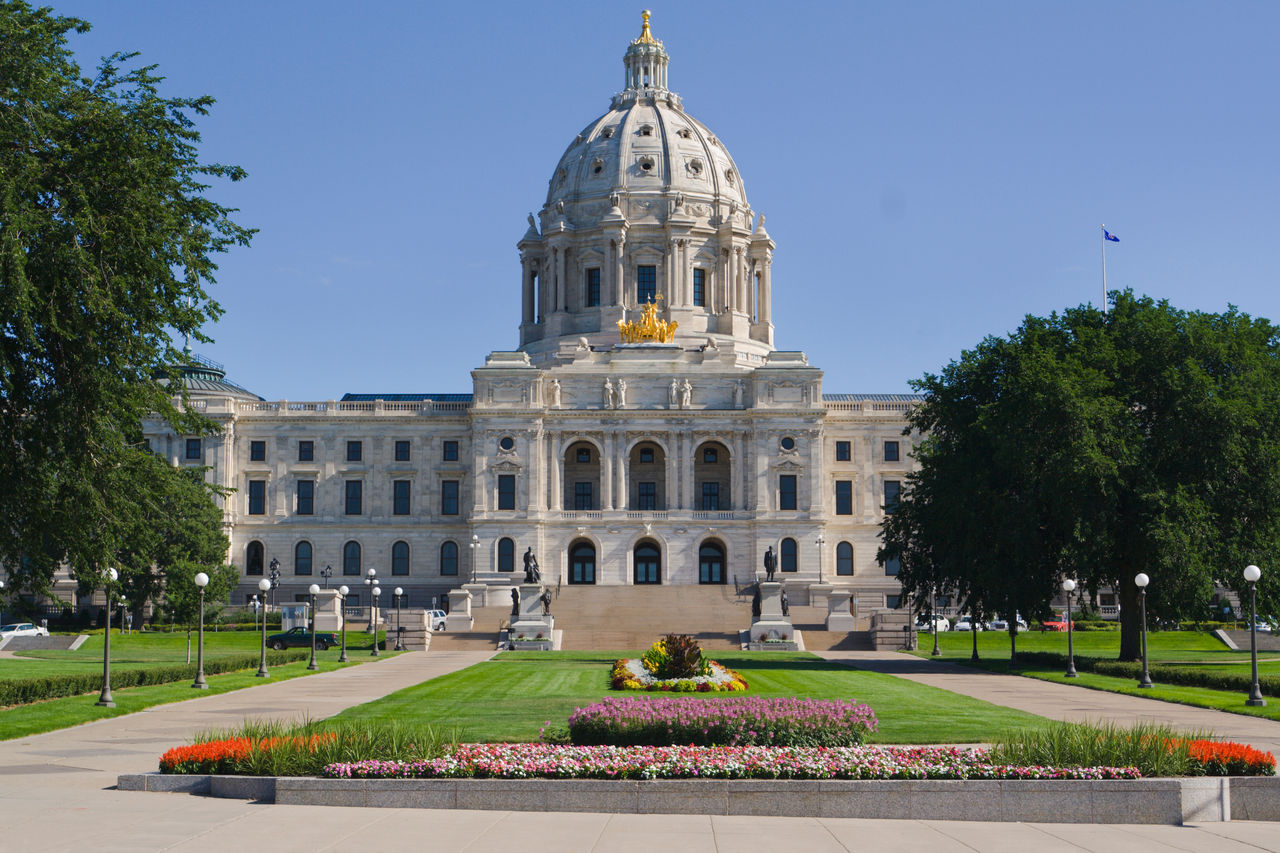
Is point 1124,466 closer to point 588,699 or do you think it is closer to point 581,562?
point 588,699

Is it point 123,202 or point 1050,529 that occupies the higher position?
point 123,202

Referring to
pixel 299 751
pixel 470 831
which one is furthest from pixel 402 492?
pixel 470 831

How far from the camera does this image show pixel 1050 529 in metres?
54.2

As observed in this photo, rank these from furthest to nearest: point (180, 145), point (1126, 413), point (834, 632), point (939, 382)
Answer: point (834, 632) < point (939, 382) < point (1126, 413) < point (180, 145)

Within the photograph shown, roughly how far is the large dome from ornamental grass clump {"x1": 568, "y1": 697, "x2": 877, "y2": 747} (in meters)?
90.7

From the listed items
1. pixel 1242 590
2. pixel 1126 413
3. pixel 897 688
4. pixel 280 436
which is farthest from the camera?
pixel 280 436

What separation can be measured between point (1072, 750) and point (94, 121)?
21.5 m

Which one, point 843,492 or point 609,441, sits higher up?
point 609,441

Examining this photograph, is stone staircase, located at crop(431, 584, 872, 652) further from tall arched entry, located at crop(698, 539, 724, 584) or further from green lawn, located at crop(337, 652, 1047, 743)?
green lawn, located at crop(337, 652, 1047, 743)

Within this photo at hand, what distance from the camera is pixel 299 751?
67.1ft

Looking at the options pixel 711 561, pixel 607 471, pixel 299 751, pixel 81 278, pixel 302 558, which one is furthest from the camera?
pixel 302 558

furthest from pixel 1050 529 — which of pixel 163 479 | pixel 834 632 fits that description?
pixel 163 479

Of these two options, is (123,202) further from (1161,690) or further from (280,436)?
(280,436)

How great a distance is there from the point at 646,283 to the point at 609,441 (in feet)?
64.9
